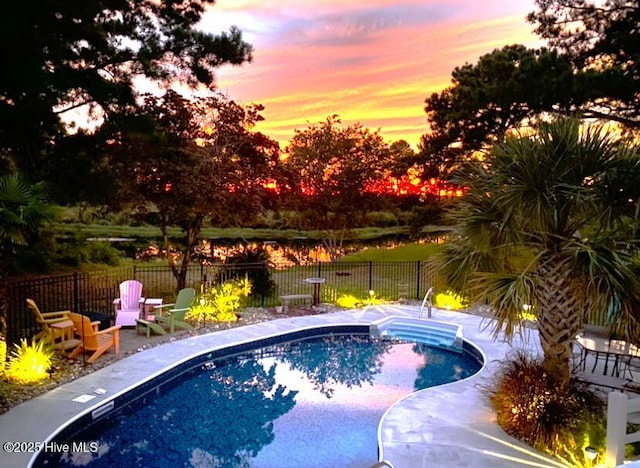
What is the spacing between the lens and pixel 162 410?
7.02 metres

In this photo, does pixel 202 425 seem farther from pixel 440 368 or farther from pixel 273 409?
pixel 440 368

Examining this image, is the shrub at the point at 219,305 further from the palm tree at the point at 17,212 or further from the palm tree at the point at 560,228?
the palm tree at the point at 560,228

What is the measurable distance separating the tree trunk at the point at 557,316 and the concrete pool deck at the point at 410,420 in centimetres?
44

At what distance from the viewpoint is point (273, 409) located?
7.22 meters

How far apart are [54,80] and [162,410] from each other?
236 inches

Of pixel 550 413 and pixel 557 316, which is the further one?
pixel 557 316

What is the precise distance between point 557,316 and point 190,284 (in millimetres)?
11121

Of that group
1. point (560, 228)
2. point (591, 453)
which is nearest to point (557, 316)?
point (560, 228)

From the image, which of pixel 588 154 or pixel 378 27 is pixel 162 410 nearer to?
pixel 588 154

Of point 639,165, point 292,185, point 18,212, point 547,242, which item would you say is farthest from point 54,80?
point 639,165

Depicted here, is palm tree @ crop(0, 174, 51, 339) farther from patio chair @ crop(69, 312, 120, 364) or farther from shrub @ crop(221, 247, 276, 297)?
shrub @ crop(221, 247, 276, 297)

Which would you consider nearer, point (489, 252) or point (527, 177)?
point (527, 177)

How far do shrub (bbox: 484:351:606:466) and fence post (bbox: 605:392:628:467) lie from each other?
0.33 meters

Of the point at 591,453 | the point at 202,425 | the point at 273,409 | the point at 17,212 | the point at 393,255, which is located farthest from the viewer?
the point at 393,255
